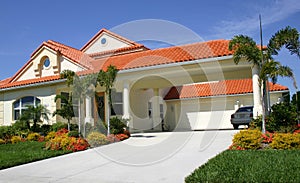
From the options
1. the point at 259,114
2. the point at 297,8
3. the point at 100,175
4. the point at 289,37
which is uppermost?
the point at 297,8

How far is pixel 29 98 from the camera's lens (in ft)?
66.8

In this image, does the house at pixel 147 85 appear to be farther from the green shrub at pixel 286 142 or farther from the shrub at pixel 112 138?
the green shrub at pixel 286 142

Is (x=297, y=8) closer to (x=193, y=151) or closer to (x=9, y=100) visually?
(x=193, y=151)

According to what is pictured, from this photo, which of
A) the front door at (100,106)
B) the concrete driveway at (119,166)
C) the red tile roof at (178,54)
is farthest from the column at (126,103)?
the concrete driveway at (119,166)

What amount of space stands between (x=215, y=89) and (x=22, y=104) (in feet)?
48.6

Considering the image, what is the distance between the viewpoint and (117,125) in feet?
48.3

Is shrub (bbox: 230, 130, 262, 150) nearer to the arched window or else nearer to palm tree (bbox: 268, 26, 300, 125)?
palm tree (bbox: 268, 26, 300, 125)

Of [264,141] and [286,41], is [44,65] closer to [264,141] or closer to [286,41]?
[286,41]

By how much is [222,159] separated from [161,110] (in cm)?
1631

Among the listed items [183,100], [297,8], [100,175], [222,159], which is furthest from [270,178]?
[183,100]

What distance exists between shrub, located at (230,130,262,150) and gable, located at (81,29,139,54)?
16.3m

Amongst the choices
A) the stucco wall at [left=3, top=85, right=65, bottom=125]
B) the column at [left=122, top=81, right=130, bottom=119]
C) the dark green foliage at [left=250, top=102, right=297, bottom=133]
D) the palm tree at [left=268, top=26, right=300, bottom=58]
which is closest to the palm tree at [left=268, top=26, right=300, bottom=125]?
→ the palm tree at [left=268, top=26, right=300, bottom=58]

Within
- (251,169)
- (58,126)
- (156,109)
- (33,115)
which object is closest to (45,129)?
(58,126)

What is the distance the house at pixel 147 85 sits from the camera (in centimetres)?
1548
